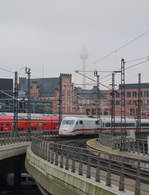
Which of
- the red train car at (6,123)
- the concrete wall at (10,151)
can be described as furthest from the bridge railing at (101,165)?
the red train car at (6,123)

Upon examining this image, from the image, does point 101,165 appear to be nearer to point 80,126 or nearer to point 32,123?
point 80,126

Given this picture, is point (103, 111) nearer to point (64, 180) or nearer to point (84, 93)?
point (84, 93)

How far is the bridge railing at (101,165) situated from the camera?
1009 cm

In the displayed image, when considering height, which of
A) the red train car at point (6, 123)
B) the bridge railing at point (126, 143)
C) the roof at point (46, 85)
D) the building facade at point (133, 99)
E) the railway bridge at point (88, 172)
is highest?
the roof at point (46, 85)

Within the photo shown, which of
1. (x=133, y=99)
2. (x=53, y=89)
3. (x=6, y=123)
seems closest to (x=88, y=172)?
(x=6, y=123)

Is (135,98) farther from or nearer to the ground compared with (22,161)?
farther from the ground

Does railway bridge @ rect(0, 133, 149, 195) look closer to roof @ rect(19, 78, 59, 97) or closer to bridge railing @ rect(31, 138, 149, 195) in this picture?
bridge railing @ rect(31, 138, 149, 195)

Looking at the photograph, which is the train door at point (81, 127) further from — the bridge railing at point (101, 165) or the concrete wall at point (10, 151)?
the bridge railing at point (101, 165)

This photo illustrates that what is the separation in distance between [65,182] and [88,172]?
1.52 metres

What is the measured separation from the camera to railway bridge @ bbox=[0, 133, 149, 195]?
10281 mm

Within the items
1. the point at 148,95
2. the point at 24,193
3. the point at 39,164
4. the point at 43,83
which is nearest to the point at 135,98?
the point at 148,95

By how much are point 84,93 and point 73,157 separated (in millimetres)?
125111

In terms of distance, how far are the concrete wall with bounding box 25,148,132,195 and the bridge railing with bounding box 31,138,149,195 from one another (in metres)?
0.32

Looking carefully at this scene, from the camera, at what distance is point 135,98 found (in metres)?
124
